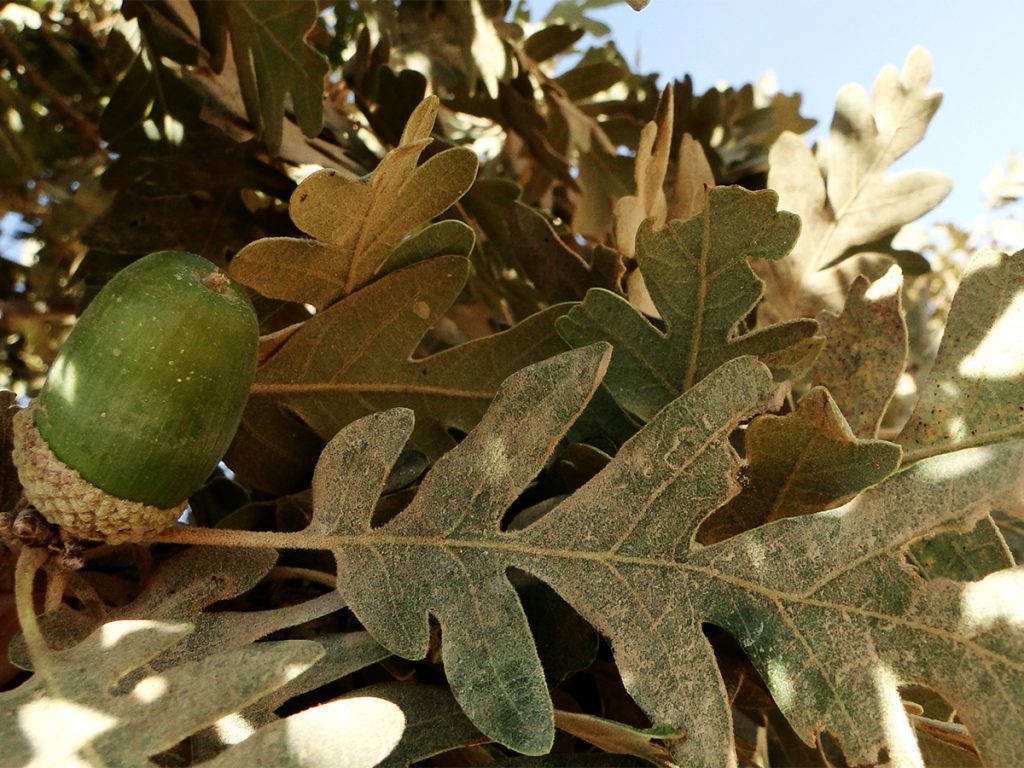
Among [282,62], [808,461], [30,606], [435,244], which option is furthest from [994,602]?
[282,62]

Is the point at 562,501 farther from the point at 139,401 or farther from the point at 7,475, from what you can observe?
the point at 7,475

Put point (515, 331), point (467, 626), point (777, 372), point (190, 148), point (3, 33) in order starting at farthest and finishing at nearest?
point (3, 33) → point (190, 148) → point (515, 331) → point (777, 372) → point (467, 626)

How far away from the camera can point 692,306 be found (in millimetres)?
1000

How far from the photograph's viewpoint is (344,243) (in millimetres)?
990

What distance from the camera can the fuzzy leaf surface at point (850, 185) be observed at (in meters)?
1.36

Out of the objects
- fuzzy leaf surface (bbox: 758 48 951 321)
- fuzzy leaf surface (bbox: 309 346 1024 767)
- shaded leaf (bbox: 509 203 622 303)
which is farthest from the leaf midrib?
fuzzy leaf surface (bbox: 758 48 951 321)

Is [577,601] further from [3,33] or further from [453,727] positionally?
[3,33]

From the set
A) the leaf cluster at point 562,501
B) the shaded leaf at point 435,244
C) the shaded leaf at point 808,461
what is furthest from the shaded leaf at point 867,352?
the shaded leaf at point 435,244

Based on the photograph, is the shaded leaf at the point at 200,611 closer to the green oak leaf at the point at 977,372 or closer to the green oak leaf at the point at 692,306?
the green oak leaf at the point at 692,306

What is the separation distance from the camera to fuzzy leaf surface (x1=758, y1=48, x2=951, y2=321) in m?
1.36

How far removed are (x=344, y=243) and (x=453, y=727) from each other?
480 millimetres

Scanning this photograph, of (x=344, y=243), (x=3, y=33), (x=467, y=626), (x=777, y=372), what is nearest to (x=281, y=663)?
(x=467, y=626)

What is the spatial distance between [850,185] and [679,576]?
802mm

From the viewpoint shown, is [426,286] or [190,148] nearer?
[426,286]
